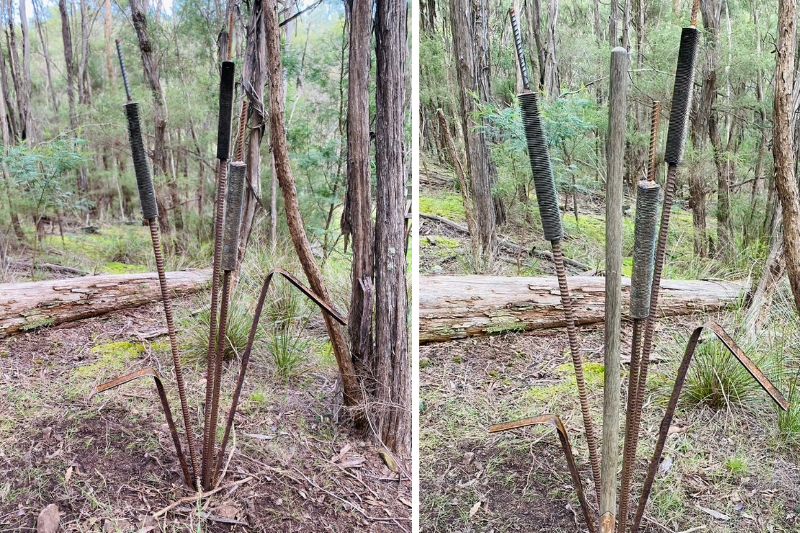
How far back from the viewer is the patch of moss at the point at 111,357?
137cm

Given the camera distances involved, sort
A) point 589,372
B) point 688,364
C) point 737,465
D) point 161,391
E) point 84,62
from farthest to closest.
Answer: point 84,62
point 589,372
point 737,465
point 161,391
point 688,364

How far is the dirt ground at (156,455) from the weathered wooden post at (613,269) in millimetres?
506

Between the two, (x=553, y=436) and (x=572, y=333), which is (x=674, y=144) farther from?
(x=553, y=436)

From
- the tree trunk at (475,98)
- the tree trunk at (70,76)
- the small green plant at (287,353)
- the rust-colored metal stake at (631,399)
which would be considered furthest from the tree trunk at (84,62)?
the rust-colored metal stake at (631,399)

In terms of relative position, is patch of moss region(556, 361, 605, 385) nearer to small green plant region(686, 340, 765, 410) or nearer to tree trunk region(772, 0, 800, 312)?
small green plant region(686, 340, 765, 410)

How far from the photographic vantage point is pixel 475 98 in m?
1.44

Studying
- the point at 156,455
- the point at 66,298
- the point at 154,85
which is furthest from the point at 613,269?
the point at 154,85

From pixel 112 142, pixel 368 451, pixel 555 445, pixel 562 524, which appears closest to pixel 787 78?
pixel 555 445

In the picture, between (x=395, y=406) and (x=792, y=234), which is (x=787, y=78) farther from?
(x=395, y=406)

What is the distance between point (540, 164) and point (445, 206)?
791 millimetres

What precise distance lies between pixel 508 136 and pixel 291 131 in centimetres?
108

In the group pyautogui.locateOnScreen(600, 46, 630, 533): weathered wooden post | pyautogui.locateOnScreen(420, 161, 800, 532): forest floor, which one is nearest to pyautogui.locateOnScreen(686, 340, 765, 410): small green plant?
pyautogui.locateOnScreen(420, 161, 800, 532): forest floor

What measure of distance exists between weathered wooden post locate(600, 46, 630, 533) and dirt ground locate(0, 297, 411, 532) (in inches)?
19.9

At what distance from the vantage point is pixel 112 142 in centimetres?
200
